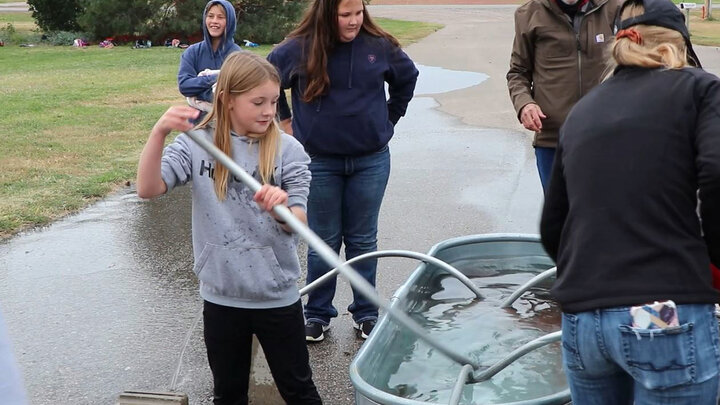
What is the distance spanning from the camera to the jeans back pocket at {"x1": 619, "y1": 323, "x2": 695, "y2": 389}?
2375 millimetres

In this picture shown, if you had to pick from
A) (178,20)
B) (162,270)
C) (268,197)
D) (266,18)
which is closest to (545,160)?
(268,197)

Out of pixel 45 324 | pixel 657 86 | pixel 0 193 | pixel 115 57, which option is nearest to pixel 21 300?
pixel 45 324

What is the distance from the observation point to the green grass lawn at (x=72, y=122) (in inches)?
324

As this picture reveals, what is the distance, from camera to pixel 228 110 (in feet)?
11.1

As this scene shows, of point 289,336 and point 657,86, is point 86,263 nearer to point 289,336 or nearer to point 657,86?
point 289,336

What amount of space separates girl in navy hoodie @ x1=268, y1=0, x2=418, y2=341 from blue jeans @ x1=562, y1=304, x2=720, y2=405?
2.16 meters

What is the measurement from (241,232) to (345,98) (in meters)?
1.29

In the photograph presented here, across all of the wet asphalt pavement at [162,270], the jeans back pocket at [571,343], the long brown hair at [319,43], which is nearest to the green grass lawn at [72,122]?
the wet asphalt pavement at [162,270]

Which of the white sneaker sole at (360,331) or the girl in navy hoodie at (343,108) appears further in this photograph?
the white sneaker sole at (360,331)

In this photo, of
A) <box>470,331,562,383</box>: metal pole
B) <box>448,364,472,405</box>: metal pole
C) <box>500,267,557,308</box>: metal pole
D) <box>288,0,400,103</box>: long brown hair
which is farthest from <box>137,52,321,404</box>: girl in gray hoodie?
<box>500,267,557,308</box>: metal pole

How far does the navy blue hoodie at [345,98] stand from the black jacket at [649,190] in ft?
6.82

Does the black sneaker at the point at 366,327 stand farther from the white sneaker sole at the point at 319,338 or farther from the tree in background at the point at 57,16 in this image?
the tree in background at the point at 57,16

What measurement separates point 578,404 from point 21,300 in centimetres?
404

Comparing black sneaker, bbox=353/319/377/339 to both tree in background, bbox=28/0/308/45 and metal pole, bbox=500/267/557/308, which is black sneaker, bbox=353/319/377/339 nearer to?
metal pole, bbox=500/267/557/308
